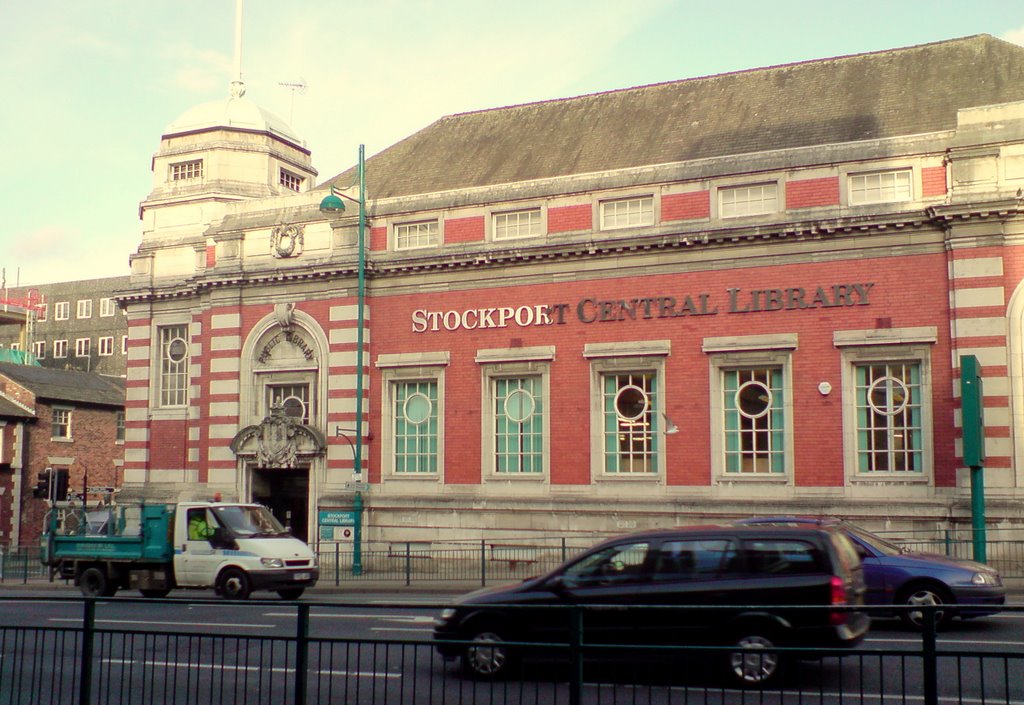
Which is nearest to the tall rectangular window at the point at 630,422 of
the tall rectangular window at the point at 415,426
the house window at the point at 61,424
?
the tall rectangular window at the point at 415,426

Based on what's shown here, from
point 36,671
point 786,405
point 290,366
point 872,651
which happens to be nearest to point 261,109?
point 290,366

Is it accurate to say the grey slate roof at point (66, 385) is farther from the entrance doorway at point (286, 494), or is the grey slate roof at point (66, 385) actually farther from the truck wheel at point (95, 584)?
the truck wheel at point (95, 584)

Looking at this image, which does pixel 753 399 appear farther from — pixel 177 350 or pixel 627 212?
pixel 177 350

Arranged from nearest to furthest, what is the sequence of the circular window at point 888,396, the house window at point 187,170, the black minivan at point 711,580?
the black minivan at point 711,580 → the circular window at point 888,396 → the house window at point 187,170

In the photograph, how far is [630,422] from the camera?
30.7 m

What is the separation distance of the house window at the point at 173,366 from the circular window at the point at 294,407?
4.83 metres

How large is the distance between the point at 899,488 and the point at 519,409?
10.4 metres

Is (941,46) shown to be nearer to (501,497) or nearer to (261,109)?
(501,497)

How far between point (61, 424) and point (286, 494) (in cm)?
2132

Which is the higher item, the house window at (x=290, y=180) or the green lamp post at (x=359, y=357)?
the house window at (x=290, y=180)

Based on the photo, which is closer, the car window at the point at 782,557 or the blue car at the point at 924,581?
the car window at the point at 782,557

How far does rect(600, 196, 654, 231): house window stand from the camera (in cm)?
3096

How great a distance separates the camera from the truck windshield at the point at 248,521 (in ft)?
79.9

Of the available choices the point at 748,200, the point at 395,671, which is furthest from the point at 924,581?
the point at 748,200
